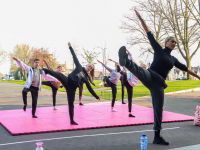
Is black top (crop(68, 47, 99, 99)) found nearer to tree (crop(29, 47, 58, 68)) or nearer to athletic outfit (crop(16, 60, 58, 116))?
athletic outfit (crop(16, 60, 58, 116))

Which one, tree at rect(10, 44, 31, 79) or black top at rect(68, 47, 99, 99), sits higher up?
tree at rect(10, 44, 31, 79)

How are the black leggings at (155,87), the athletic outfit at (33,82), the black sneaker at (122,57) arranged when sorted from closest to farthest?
the black sneaker at (122,57) < the black leggings at (155,87) < the athletic outfit at (33,82)

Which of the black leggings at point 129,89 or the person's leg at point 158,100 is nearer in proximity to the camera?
the person's leg at point 158,100

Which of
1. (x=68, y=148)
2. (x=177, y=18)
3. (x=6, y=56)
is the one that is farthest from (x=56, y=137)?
(x=6, y=56)

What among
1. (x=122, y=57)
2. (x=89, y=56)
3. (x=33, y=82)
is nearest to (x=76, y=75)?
(x=33, y=82)

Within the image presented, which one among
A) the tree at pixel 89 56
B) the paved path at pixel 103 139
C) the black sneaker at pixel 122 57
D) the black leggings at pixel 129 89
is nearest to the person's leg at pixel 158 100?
the paved path at pixel 103 139

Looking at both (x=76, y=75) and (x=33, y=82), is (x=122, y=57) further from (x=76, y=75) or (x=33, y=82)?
(x=33, y=82)

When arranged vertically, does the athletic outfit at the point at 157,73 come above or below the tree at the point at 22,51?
below

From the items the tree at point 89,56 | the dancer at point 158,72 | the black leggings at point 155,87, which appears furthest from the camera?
the tree at point 89,56

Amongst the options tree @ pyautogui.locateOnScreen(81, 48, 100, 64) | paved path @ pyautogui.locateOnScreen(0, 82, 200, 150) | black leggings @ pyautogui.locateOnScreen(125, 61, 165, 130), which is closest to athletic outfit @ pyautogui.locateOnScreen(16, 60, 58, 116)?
paved path @ pyautogui.locateOnScreen(0, 82, 200, 150)

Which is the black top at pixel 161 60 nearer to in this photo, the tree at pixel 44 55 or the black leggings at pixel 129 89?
the black leggings at pixel 129 89

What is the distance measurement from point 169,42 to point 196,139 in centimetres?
250

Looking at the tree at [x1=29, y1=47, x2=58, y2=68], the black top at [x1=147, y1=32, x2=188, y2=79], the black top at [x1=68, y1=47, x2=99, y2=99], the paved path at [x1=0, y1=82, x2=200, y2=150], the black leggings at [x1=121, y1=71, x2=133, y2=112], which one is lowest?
the paved path at [x1=0, y1=82, x2=200, y2=150]

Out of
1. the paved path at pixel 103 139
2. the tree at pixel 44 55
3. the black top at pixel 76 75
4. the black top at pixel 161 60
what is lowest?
the paved path at pixel 103 139
